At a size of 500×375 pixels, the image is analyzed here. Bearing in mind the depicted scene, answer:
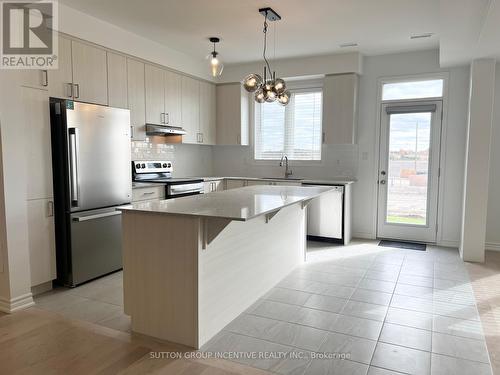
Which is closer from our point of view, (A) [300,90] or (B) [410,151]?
(B) [410,151]

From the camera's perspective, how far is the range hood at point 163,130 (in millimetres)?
4762

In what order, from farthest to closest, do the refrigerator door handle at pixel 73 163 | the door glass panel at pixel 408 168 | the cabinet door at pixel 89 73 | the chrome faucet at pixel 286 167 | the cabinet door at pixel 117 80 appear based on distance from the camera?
1. the chrome faucet at pixel 286 167
2. the door glass panel at pixel 408 168
3. the cabinet door at pixel 117 80
4. the cabinet door at pixel 89 73
5. the refrigerator door handle at pixel 73 163

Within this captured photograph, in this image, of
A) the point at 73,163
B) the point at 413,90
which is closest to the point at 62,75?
the point at 73,163

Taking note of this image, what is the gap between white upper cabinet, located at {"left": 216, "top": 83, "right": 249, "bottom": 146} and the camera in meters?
6.15

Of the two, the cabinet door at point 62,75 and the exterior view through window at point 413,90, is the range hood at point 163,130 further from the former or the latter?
the exterior view through window at point 413,90

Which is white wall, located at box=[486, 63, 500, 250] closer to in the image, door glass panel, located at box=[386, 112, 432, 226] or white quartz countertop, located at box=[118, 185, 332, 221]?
door glass panel, located at box=[386, 112, 432, 226]

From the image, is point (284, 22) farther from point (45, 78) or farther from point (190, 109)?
point (45, 78)

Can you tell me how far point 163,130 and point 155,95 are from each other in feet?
1.55

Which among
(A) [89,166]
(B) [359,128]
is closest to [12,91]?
(A) [89,166]

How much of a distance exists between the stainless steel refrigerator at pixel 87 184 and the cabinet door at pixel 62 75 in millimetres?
154

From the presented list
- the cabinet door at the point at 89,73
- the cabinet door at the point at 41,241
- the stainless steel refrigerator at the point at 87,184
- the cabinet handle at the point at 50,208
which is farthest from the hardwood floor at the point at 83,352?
the cabinet door at the point at 89,73

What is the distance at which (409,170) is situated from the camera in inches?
213

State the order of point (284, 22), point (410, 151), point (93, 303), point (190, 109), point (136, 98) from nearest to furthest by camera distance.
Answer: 1. point (93, 303)
2. point (284, 22)
3. point (136, 98)
4. point (410, 151)
5. point (190, 109)

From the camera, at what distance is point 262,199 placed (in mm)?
3064
